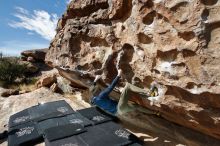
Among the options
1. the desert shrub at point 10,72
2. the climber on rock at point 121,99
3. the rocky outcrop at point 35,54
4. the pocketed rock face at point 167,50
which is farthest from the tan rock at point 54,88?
the rocky outcrop at point 35,54

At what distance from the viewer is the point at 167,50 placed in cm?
501

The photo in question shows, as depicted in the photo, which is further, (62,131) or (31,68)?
(31,68)

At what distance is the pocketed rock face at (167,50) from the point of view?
4.36 metres

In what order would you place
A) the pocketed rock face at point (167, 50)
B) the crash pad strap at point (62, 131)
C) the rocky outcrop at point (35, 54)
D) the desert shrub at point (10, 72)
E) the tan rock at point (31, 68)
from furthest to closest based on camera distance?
the rocky outcrop at point (35, 54), the tan rock at point (31, 68), the desert shrub at point (10, 72), the crash pad strap at point (62, 131), the pocketed rock face at point (167, 50)

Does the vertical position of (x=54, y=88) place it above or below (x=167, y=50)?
below

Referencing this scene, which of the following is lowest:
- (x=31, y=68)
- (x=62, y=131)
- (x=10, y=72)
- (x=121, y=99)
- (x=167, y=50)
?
(x=62, y=131)

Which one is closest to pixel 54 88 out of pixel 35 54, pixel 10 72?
pixel 10 72

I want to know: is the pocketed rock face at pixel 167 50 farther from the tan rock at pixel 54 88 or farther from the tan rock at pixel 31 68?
the tan rock at pixel 31 68

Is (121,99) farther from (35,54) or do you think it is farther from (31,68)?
(35,54)

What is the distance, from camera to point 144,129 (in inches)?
276

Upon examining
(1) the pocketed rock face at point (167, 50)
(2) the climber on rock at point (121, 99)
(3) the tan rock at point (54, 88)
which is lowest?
(3) the tan rock at point (54, 88)

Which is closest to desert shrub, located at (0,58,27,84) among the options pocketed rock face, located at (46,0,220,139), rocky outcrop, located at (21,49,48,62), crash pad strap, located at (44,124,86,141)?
rocky outcrop, located at (21,49,48,62)

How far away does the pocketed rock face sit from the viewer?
436 cm

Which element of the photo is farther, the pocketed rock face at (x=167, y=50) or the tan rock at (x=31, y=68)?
the tan rock at (x=31, y=68)
